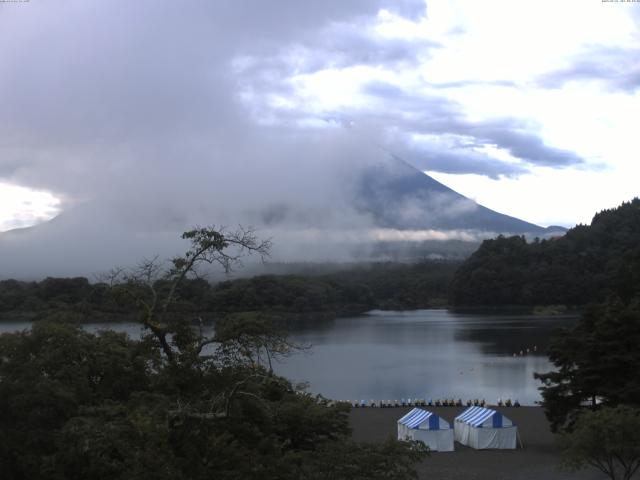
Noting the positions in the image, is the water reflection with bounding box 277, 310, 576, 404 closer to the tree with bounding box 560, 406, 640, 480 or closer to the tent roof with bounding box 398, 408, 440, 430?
the tent roof with bounding box 398, 408, 440, 430

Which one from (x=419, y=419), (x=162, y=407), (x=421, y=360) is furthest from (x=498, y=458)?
(x=421, y=360)

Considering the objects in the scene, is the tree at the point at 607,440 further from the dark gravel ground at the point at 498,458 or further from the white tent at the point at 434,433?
the white tent at the point at 434,433

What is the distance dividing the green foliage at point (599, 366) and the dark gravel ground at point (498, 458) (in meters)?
0.89

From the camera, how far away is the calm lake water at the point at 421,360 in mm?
Result: 25766

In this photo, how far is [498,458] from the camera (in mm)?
13492

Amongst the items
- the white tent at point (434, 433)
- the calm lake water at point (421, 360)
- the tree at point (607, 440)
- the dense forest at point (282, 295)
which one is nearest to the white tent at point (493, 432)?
the white tent at point (434, 433)

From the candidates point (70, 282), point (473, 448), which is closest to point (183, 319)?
point (473, 448)

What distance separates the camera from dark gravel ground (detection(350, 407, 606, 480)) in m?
12.0

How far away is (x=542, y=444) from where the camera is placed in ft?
48.4

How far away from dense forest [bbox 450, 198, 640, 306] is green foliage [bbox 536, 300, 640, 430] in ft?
173

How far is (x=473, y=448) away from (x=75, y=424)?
31.6 feet

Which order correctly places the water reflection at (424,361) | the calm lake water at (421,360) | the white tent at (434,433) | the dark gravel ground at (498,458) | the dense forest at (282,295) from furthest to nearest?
the dense forest at (282,295)
the water reflection at (424,361)
the calm lake water at (421,360)
the white tent at (434,433)
the dark gravel ground at (498,458)

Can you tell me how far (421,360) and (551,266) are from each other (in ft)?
137

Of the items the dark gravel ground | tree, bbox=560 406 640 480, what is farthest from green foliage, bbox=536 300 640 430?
tree, bbox=560 406 640 480
